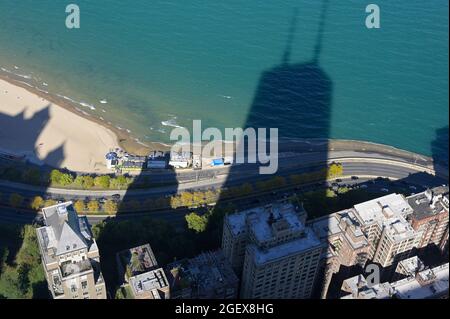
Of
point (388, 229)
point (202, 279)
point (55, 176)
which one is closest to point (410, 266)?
point (388, 229)

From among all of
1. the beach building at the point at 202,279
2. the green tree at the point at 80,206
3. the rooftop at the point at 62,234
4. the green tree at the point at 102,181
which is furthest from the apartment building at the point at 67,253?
the green tree at the point at 102,181

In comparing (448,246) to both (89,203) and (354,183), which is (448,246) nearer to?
(354,183)

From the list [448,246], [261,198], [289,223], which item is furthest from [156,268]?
[448,246]

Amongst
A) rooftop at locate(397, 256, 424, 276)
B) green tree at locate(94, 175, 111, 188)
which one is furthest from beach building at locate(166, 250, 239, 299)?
green tree at locate(94, 175, 111, 188)

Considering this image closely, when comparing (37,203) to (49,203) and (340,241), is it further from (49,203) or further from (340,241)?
(340,241)

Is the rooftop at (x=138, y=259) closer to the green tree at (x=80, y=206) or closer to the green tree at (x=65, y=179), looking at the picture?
the green tree at (x=80, y=206)

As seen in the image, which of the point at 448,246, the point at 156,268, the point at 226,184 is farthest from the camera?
the point at 226,184
